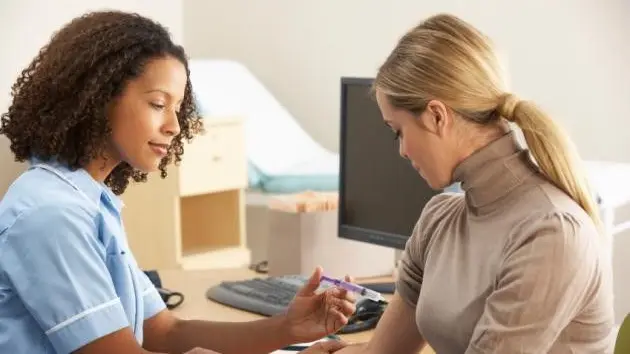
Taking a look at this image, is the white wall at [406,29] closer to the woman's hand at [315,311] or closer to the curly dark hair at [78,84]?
the woman's hand at [315,311]

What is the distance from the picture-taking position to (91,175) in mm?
1654

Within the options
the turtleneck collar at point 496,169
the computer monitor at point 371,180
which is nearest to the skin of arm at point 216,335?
the turtleneck collar at point 496,169

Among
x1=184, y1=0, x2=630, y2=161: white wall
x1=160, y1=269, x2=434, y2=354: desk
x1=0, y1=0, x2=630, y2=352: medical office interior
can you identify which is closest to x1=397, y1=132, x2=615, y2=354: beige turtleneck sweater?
x1=160, y1=269, x2=434, y2=354: desk

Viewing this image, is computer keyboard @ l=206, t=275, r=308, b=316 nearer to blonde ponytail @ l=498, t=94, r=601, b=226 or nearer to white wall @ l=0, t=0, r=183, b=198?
blonde ponytail @ l=498, t=94, r=601, b=226

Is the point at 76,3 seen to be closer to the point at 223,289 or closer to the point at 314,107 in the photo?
the point at 314,107

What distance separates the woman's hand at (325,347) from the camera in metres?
1.80

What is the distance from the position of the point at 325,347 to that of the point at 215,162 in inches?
73.4

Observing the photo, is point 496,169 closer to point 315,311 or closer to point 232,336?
point 315,311

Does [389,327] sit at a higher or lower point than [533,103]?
lower

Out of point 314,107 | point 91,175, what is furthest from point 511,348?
point 314,107

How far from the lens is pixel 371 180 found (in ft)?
7.89

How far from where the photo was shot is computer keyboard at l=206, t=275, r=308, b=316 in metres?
2.27

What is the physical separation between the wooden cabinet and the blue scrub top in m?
1.85

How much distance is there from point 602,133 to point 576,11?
18.0 inches
